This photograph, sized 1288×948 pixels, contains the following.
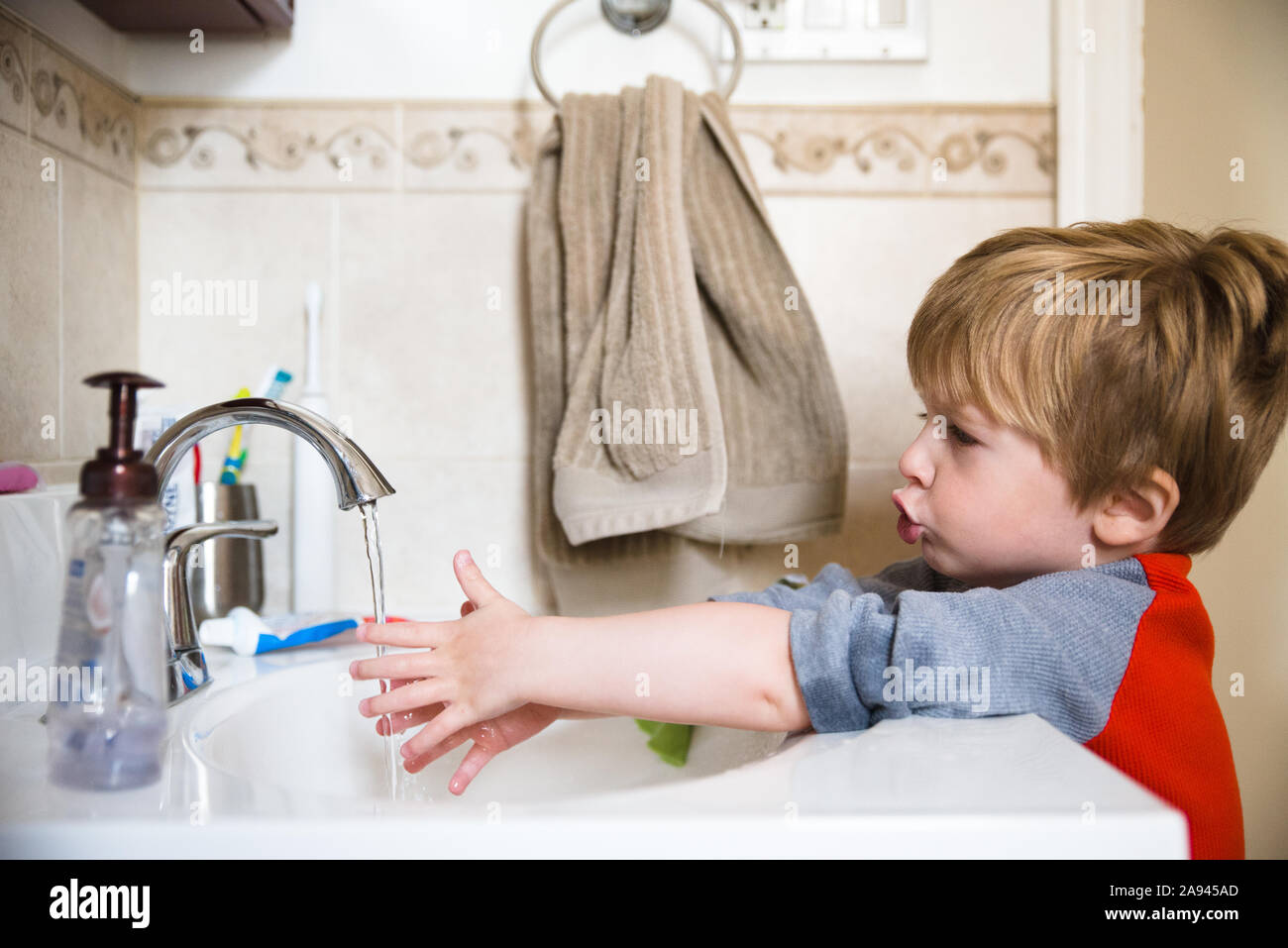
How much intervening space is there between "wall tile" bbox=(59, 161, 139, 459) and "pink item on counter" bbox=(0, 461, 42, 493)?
0.14 meters

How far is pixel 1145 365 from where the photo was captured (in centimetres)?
60

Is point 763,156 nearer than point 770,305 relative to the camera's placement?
No

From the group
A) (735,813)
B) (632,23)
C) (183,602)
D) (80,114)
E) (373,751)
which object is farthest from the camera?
(632,23)

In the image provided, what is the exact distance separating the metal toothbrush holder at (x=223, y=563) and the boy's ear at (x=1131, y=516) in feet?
2.51

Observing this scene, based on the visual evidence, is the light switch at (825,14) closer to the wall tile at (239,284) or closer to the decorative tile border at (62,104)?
the wall tile at (239,284)

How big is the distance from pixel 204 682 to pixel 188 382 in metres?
0.44

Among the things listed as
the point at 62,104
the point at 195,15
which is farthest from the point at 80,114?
the point at 195,15

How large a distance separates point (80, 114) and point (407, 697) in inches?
28.3

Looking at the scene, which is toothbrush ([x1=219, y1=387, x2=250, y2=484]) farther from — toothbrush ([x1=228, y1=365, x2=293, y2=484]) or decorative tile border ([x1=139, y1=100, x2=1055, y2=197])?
decorative tile border ([x1=139, y1=100, x2=1055, y2=197])

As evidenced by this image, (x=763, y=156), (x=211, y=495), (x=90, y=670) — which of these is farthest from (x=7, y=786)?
(x=763, y=156)

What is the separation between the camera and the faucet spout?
0.58 meters

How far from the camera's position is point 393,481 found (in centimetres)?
104

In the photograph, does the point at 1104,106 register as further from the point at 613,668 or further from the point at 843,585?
the point at 613,668
